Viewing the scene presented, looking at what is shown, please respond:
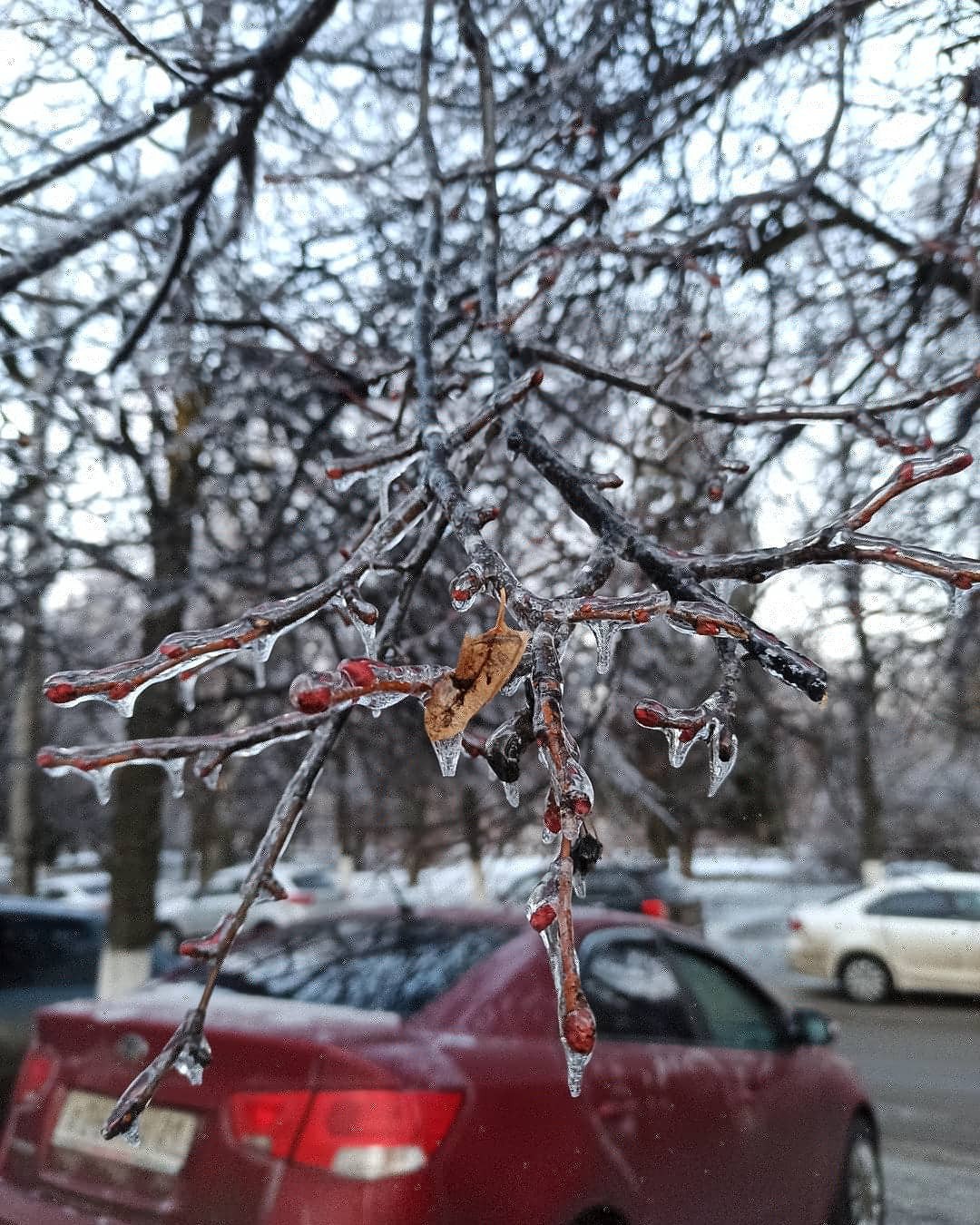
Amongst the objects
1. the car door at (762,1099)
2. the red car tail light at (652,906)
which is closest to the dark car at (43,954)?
the red car tail light at (652,906)

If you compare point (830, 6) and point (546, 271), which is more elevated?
point (830, 6)

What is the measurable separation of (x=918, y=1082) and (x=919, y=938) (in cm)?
375

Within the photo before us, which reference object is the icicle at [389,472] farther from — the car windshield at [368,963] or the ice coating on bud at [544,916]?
the car windshield at [368,963]

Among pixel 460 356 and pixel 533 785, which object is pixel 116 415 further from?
pixel 533 785

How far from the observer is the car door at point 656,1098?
2543 mm

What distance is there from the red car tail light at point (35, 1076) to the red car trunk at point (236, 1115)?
107 millimetres

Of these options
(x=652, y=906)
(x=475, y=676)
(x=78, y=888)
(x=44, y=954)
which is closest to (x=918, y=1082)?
(x=652, y=906)

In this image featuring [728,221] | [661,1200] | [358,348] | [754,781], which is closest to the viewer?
[661,1200]

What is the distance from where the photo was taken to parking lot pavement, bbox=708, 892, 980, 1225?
11.9ft

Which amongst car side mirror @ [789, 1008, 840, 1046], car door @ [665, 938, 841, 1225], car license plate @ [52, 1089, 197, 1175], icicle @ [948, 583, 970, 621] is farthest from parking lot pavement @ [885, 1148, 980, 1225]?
icicle @ [948, 583, 970, 621]

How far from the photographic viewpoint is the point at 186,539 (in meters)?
5.45

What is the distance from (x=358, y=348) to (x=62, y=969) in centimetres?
405

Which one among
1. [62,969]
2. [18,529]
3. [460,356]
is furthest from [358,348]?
[62,969]

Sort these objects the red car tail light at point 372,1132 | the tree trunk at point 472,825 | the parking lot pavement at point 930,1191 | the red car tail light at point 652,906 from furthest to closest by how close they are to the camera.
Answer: the red car tail light at point 652,906
the tree trunk at point 472,825
the parking lot pavement at point 930,1191
the red car tail light at point 372,1132
